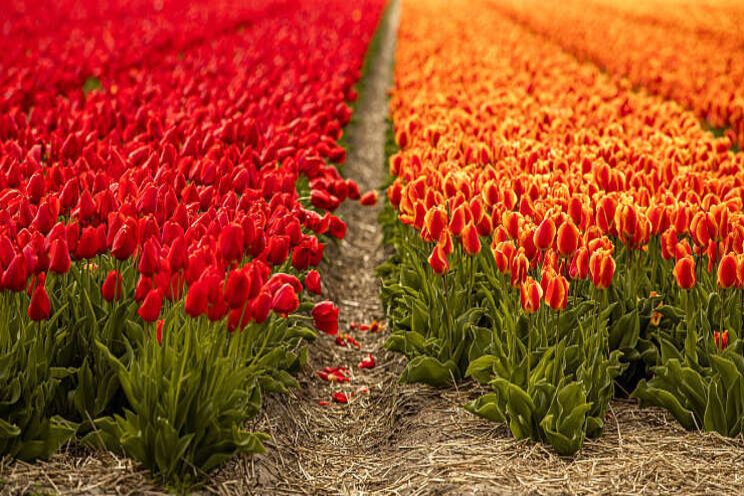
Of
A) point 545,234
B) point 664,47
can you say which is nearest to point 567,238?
point 545,234

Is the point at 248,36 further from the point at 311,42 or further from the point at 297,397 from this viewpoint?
the point at 297,397

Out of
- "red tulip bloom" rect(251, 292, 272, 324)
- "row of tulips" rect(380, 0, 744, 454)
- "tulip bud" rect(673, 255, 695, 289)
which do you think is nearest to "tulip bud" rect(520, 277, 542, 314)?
"row of tulips" rect(380, 0, 744, 454)

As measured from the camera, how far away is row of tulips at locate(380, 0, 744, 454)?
125 inches

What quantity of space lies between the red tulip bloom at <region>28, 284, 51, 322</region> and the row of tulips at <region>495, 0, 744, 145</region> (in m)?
5.72

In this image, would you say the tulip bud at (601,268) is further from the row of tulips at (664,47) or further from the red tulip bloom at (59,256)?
the row of tulips at (664,47)

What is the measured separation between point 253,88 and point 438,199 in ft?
12.3

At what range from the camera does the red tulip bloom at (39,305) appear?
8.96ft

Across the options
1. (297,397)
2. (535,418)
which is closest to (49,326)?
(297,397)

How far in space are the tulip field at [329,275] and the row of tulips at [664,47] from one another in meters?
1.95

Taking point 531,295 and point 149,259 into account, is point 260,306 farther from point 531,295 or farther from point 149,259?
point 531,295

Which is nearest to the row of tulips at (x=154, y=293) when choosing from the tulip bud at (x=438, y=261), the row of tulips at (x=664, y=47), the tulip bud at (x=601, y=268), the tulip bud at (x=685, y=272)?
the tulip bud at (x=438, y=261)

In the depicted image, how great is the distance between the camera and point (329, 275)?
18.2 ft

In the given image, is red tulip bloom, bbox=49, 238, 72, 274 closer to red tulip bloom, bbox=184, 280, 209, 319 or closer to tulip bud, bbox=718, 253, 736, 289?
red tulip bloom, bbox=184, 280, 209, 319

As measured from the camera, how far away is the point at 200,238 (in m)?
3.09
